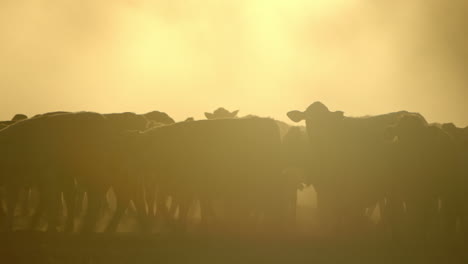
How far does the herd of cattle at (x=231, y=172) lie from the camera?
44.1ft

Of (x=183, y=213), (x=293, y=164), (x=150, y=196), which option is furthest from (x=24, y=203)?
(x=293, y=164)

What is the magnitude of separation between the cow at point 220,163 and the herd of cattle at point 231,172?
0.9 inches

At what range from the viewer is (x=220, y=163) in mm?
13703

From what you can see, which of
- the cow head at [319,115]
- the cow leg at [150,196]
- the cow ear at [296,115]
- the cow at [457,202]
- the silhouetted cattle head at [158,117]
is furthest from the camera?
the silhouetted cattle head at [158,117]

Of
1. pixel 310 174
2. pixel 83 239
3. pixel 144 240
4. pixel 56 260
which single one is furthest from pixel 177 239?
Result: pixel 310 174

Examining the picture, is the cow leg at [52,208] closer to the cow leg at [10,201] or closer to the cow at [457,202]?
the cow leg at [10,201]

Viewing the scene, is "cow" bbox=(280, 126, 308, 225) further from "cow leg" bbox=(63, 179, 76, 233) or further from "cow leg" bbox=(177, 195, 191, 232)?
"cow leg" bbox=(63, 179, 76, 233)

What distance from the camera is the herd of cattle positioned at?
13.4 meters

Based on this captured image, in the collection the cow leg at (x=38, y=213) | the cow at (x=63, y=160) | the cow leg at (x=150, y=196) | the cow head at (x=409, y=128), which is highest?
the cow head at (x=409, y=128)

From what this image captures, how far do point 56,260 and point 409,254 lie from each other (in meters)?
6.13

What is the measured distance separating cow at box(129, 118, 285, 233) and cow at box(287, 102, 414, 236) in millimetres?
959

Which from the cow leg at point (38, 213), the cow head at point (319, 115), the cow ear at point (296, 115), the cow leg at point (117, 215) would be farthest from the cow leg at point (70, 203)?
the cow head at point (319, 115)

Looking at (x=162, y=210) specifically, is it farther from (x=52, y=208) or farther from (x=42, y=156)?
(x=42, y=156)

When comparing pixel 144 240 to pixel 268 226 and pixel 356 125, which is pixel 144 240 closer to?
pixel 268 226
